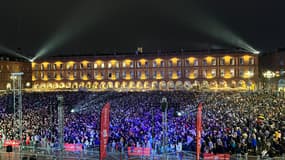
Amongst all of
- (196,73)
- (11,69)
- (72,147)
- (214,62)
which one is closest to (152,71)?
(196,73)

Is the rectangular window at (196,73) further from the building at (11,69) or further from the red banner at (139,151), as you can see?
the red banner at (139,151)

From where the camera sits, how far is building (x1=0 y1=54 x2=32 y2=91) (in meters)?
89.2

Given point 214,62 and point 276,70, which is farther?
point 214,62

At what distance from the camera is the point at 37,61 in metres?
101

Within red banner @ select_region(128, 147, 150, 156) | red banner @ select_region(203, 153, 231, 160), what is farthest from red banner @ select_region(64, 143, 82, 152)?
red banner @ select_region(203, 153, 231, 160)

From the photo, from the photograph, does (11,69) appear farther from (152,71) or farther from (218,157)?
(218,157)

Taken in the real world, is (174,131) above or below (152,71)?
below

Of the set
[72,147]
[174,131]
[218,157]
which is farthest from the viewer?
[174,131]

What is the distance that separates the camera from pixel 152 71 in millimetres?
92750

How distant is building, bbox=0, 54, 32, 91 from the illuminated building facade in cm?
166

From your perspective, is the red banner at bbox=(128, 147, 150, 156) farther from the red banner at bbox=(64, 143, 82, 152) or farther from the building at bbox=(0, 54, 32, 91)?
the building at bbox=(0, 54, 32, 91)

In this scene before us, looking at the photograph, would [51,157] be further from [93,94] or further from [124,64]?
[124,64]

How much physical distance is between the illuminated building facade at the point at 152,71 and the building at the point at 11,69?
166cm

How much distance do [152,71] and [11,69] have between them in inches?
1356
